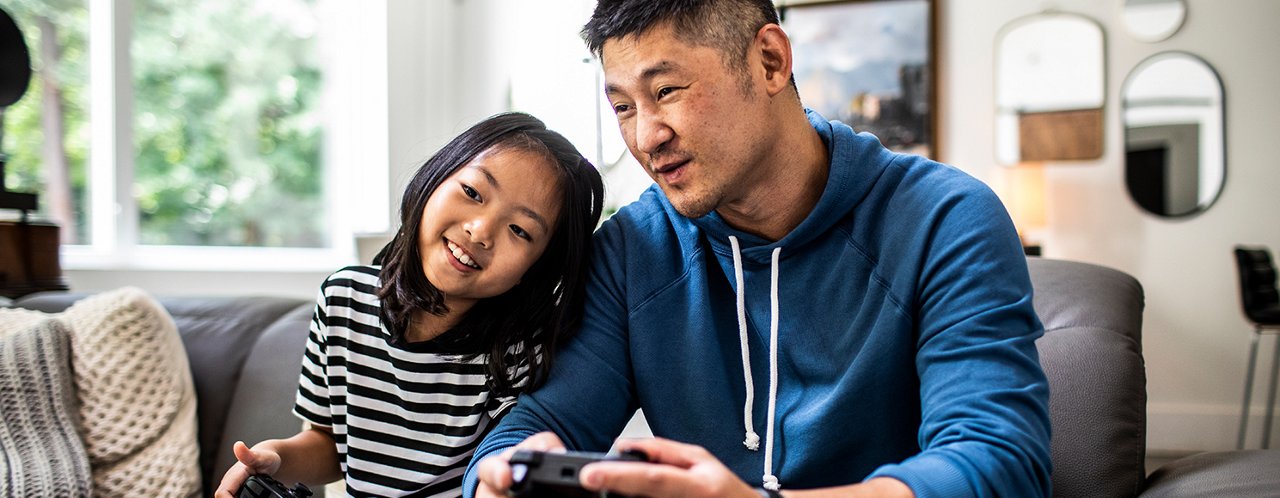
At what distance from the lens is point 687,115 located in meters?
1.15

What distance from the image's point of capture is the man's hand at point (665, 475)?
0.76m

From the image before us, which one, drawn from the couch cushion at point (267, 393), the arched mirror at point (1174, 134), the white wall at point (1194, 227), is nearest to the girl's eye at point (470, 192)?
the couch cushion at point (267, 393)

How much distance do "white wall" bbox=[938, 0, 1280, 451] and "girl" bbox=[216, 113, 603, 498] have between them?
3.64m

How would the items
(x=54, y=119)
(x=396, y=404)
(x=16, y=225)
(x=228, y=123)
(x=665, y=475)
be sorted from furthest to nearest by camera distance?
(x=228, y=123)
(x=54, y=119)
(x=16, y=225)
(x=396, y=404)
(x=665, y=475)

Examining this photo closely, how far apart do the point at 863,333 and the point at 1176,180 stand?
153 inches

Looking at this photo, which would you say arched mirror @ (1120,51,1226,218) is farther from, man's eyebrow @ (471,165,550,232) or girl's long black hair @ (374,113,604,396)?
man's eyebrow @ (471,165,550,232)

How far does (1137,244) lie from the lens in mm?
4414

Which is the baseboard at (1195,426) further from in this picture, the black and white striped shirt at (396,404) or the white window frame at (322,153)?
the black and white striped shirt at (396,404)

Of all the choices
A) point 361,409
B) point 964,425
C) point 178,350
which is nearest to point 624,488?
point 964,425

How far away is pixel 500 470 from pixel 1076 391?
90 centimetres

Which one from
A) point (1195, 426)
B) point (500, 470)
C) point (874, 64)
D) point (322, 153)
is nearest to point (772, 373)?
point (500, 470)

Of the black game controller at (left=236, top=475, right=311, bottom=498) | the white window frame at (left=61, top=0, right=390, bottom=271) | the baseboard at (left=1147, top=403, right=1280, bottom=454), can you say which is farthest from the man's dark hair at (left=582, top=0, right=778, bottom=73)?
the baseboard at (left=1147, top=403, right=1280, bottom=454)

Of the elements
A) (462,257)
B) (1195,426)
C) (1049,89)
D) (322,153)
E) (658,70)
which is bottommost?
(1195,426)

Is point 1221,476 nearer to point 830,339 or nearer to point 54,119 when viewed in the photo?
point 830,339
